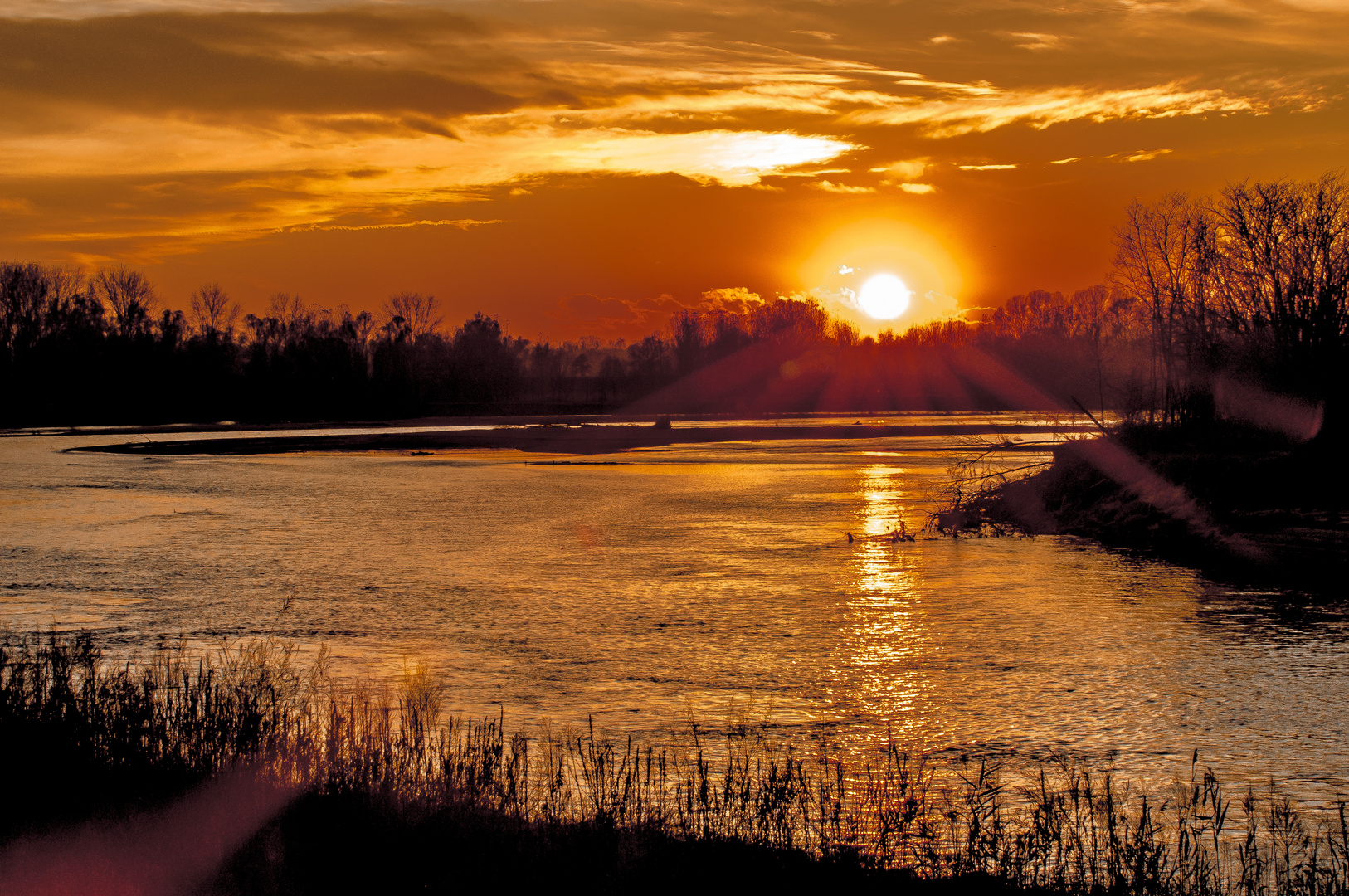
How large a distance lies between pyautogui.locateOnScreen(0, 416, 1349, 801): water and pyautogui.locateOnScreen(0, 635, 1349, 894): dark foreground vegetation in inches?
38.0

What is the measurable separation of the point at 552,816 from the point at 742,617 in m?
7.50

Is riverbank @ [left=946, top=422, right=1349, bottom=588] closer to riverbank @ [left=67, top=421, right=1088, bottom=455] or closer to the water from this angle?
the water

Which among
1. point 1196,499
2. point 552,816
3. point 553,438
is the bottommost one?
point 552,816

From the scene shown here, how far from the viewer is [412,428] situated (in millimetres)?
90938

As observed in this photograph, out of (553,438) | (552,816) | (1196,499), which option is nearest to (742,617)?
(552,816)

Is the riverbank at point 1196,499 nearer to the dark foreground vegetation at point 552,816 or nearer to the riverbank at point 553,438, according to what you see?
the dark foreground vegetation at point 552,816

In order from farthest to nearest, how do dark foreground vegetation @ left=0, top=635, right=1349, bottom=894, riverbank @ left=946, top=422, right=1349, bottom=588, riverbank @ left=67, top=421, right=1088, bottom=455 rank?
riverbank @ left=67, top=421, right=1088, bottom=455, riverbank @ left=946, top=422, right=1349, bottom=588, dark foreground vegetation @ left=0, top=635, right=1349, bottom=894

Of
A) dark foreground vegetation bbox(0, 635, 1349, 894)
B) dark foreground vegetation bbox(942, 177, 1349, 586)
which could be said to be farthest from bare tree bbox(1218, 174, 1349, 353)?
dark foreground vegetation bbox(0, 635, 1349, 894)

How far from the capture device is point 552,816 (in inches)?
299

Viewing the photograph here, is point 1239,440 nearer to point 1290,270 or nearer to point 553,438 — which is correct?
point 1290,270

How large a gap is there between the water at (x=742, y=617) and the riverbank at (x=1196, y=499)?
1654mm

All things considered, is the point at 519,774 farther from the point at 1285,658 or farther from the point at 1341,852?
the point at 1285,658

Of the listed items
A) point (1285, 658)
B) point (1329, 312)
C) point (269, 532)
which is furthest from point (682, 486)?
point (1285, 658)

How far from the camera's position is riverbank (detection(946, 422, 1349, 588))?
69.2 ft
